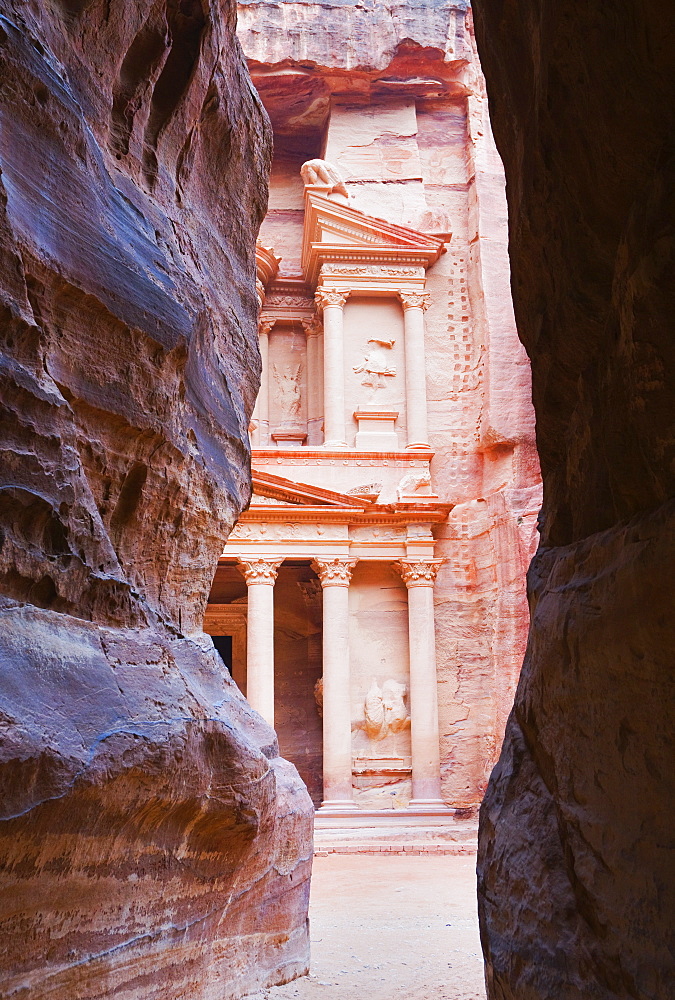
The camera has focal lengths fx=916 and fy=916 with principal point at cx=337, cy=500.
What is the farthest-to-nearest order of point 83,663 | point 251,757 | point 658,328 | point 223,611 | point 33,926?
point 223,611 → point 251,757 → point 83,663 → point 33,926 → point 658,328

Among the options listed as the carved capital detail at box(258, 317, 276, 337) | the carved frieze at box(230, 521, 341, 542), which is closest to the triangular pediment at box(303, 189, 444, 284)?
the carved capital detail at box(258, 317, 276, 337)

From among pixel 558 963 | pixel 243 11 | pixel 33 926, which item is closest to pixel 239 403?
pixel 33 926

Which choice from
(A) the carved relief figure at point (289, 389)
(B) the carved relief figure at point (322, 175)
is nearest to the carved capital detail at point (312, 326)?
(A) the carved relief figure at point (289, 389)

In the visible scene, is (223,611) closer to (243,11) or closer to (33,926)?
(243,11)

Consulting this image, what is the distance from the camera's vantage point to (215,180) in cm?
577

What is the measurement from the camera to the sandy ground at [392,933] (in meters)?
6.29

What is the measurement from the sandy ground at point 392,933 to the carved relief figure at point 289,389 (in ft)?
35.0

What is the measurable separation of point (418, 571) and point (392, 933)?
31.2ft

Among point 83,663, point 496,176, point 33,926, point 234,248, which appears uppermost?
point 496,176

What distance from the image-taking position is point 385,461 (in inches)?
725

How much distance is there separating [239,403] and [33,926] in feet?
11.1

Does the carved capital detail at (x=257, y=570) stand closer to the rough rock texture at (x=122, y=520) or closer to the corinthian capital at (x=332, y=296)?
the corinthian capital at (x=332, y=296)

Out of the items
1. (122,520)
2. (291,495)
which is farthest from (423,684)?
(122,520)

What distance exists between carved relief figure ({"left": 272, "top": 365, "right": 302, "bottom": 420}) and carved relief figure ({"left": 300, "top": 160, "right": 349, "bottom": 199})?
4.08 meters
